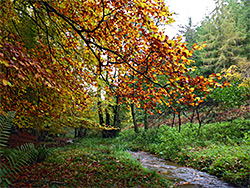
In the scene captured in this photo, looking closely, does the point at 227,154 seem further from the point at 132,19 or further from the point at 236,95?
the point at 132,19

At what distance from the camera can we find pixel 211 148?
7.62 m

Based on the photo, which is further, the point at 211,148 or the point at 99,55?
the point at 211,148

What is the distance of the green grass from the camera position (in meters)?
5.35

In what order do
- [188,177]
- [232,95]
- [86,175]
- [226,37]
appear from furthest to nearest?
1. [226,37]
2. [232,95]
3. [188,177]
4. [86,175]

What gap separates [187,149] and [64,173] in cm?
612

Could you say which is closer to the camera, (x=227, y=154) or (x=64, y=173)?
(x=64, y=173)

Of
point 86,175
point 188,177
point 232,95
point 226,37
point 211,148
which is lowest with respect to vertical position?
point 188,177

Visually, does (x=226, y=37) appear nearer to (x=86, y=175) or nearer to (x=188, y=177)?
(x=188, y=177)

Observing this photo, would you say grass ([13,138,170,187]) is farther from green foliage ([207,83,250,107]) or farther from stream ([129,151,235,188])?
green foliage ([207,83,250,107])

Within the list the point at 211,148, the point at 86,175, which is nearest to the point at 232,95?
the point at 211,148

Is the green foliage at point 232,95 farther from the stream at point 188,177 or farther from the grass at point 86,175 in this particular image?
the grass at point 86,175

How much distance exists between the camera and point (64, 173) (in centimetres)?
478

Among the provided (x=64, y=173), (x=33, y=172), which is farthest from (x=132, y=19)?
(x=33, y=172)

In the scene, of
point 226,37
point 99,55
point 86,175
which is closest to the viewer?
point 99,55
